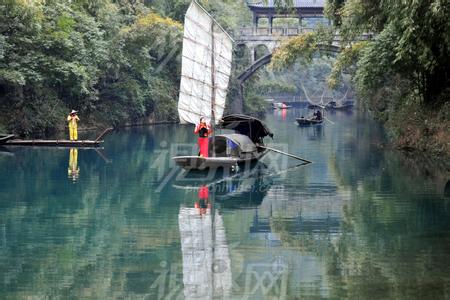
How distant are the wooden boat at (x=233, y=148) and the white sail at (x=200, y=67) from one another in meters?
0.79

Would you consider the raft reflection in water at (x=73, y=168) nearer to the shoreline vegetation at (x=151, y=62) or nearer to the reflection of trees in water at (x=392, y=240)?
the shoreline vegetation at (x=151, y=62)

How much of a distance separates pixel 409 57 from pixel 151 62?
27.0 meters

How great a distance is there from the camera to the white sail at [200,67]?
19766 millimetres

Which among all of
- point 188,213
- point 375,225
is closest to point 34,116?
point 188,213

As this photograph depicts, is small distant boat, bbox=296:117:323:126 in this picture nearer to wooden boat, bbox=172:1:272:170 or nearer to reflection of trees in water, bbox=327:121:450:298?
wooden boat, bbox=172:1:272:170

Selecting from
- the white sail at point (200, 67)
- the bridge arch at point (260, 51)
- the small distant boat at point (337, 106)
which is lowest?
the white sail at point (200, 67)

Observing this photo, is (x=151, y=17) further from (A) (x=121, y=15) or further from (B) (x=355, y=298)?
(B) (x=355, y=298)

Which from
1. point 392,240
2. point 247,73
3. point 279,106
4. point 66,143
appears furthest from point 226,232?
point 279,106

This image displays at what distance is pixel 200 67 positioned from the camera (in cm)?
2008

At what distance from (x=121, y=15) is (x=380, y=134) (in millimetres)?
13231

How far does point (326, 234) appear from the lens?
11.1 meters

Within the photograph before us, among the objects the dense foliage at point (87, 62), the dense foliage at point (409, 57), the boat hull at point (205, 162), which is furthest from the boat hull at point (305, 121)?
the boat hull at point (205, 162)

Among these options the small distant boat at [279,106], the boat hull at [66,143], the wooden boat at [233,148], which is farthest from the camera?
the small distant boat at [279,106]

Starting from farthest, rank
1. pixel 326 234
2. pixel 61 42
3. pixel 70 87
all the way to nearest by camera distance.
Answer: pixel 70 87 → pixel 61 42 → pixel 326 234
